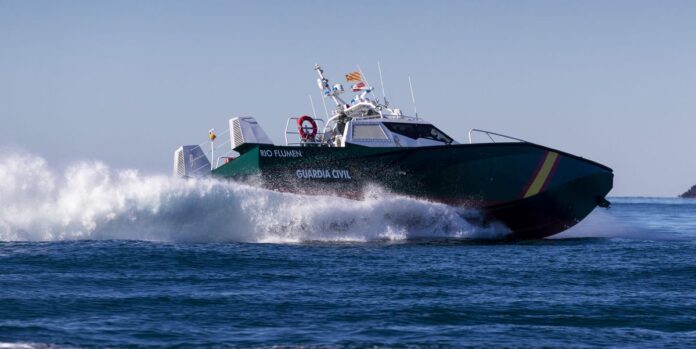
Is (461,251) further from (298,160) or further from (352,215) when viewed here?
(298,160)

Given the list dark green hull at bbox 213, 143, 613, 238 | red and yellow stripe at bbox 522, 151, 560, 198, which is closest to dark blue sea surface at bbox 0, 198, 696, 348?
dark green hull at bbox 213, 143, 613, 238

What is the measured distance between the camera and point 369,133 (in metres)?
22.7

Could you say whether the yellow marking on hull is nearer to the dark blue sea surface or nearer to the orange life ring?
the dark blue sea surface

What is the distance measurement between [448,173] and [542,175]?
245 centimetres

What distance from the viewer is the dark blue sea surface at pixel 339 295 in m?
9.98

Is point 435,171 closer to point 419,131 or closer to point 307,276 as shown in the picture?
point 419,131

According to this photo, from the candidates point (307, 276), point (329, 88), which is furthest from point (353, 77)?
point (307, 276)

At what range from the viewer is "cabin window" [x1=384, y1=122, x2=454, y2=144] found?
908 inches

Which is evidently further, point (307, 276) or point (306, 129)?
point (306, 129)

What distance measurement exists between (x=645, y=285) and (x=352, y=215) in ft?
29.2

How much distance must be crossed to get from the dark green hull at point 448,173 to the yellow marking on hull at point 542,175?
0.02 meters

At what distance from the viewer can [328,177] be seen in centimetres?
2203

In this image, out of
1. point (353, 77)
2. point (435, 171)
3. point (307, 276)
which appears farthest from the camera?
point (353, 77)

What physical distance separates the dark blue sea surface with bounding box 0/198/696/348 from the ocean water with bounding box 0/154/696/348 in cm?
4
